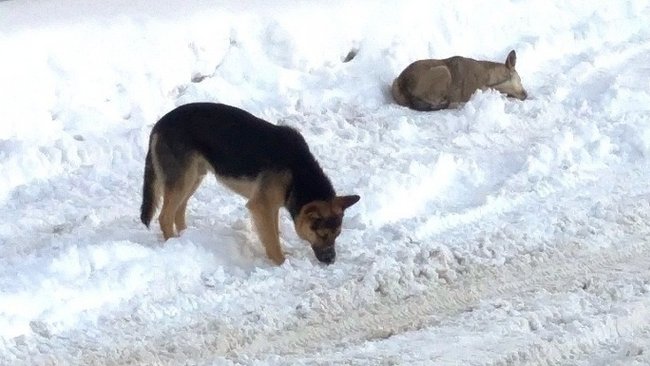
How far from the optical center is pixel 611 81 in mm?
9844

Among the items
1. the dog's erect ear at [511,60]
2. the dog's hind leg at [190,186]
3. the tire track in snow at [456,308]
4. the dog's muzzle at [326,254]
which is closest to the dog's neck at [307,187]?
the dog's muzzle at [326,254]

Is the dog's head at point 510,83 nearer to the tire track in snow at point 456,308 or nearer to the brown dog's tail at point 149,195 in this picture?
the tire track in snow at point 456,308

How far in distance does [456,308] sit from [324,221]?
101 cm

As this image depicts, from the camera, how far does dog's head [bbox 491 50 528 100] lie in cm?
995

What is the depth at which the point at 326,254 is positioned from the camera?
658cm

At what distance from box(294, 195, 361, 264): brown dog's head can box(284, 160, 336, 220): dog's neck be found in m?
0.05

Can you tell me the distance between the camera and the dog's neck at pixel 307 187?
6.60 meters

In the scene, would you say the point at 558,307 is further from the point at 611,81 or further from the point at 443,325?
the point at 611,81

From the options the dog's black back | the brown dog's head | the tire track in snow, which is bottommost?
the tire track in snow

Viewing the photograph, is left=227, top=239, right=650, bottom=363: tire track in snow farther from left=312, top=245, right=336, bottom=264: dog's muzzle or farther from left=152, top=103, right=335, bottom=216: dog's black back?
left=152, top=103, right=335, bottom=216: dog's black back

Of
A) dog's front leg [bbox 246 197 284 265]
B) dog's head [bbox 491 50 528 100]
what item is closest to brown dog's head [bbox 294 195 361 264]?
dog's front leg [bbox 246 197 284 265]

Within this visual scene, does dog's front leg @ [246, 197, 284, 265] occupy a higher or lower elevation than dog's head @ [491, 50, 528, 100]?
lower

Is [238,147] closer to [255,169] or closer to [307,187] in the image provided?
[255,169]

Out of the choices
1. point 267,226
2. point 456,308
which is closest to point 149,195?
point 267,226
